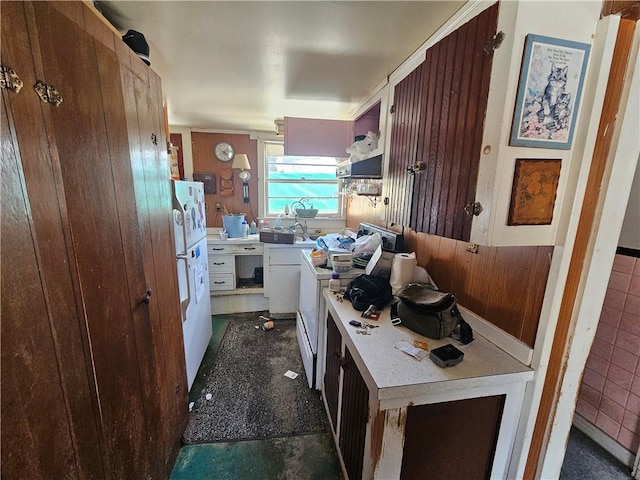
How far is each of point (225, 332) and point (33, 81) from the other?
2636mm

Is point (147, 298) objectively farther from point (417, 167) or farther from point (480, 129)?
point (480, 129)

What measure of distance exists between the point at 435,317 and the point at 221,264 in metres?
2.63

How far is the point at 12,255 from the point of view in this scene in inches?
23.0

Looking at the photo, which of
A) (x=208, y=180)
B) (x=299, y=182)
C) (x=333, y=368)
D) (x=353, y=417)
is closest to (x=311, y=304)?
(x=333, y=368)

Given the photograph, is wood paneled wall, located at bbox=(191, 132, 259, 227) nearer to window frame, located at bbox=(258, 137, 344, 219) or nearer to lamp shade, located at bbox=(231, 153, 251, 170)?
window frame, located at bbox=(258, 137, 344, 219)

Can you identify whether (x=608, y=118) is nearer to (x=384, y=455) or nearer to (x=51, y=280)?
Result: (x=384, y=455)

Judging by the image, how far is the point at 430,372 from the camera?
951 millimetres

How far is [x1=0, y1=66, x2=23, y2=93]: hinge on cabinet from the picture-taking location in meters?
0.57

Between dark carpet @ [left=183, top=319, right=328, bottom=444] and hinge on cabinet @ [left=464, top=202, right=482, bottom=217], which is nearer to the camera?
hinge on cabinet @ [left=464, top=202, right=482, bottom=217]

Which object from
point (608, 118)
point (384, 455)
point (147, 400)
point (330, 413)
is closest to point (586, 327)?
point (608, 118)

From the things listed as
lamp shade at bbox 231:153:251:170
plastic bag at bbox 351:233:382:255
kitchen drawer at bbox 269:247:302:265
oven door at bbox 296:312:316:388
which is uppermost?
lamp shade at bbox 231:153:251:170

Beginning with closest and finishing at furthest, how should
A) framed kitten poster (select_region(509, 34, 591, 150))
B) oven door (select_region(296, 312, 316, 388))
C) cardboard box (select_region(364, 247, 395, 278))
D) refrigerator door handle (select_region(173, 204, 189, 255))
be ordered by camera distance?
framed kitten poster (select_region(509, 34, 591, 150))
cardboard box (select_region(364, 247, 395, 278))
refrigerator door handle (select_region(173, 204, 189, 255))
oven door (select_region(296, 312, 316, 388))

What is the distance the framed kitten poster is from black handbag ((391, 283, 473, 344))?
70cm

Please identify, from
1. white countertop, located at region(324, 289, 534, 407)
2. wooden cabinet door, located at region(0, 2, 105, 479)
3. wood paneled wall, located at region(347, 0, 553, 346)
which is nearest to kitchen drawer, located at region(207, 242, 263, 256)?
wood paneled wall, located at region(347, 0, 553, 346)
